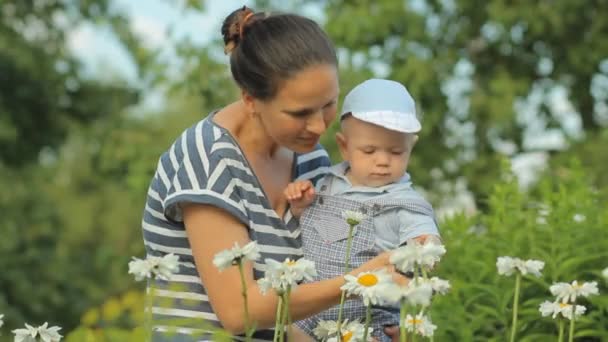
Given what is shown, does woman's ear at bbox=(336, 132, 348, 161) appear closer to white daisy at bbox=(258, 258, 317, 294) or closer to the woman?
the woman

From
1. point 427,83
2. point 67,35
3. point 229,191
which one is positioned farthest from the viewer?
point 67,35

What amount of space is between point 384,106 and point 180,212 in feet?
2.09

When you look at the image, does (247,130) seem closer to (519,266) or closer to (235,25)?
(235,25)

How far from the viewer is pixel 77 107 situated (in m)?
19.5

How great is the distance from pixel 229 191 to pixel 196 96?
11.6 m

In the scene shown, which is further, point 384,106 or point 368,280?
point 384,106

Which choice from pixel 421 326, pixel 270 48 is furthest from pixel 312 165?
pixel 421 326

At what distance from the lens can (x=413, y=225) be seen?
310 cm

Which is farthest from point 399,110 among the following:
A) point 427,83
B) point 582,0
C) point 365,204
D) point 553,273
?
point 582,0

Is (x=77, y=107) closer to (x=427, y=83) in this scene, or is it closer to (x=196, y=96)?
(x=196, y=96)

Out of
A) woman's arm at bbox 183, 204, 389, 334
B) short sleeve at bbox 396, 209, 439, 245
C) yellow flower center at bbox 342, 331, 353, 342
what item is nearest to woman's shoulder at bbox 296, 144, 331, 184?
short sleeve at bbox 396, 209, 439, 245

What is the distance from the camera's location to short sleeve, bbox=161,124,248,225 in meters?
2.89

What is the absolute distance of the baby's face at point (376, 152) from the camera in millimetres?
3188

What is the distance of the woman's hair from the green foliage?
1.24 meters
